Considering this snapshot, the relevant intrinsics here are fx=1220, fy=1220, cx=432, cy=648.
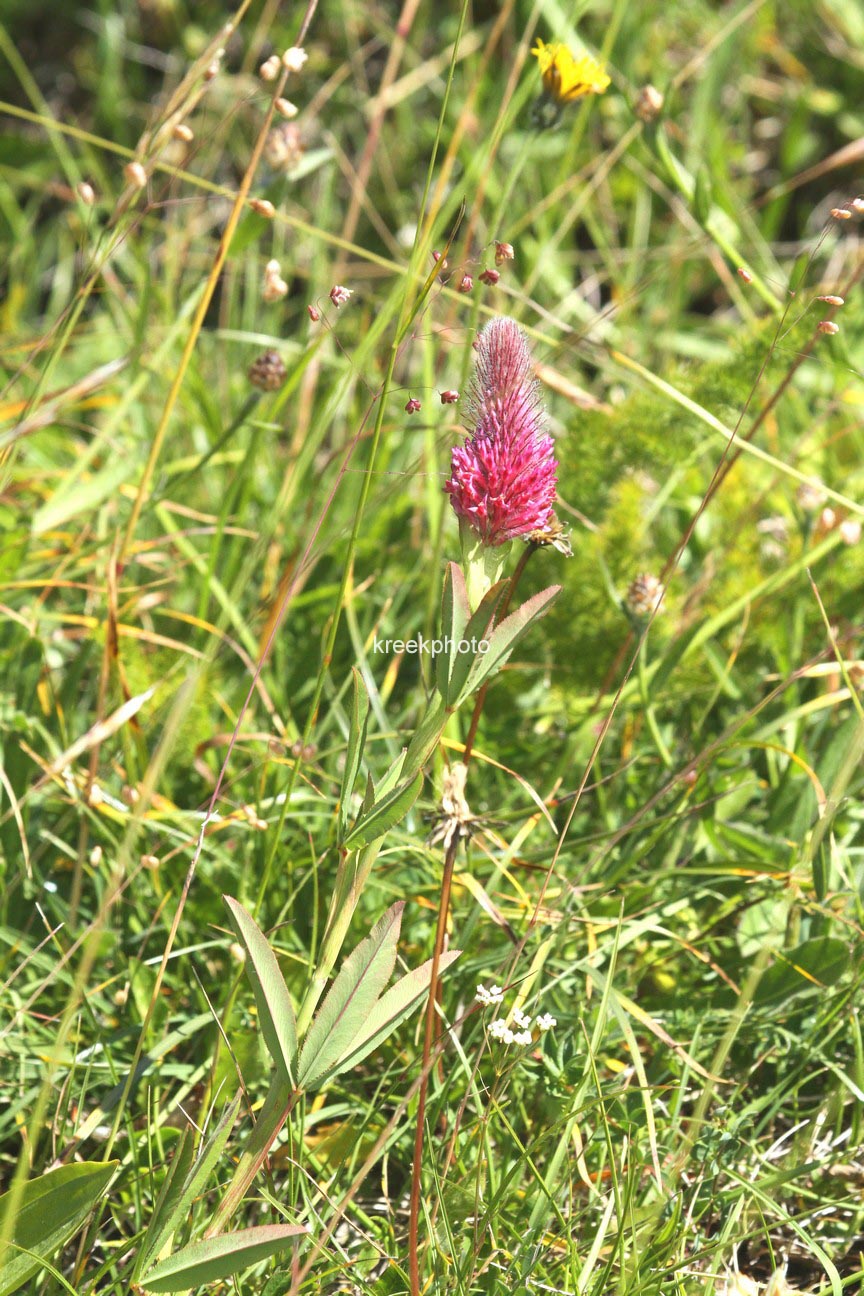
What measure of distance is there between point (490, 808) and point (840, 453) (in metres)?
1.09

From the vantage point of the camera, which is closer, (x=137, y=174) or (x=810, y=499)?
(x=137, y=174)

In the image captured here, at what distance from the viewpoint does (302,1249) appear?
1024 millimetres

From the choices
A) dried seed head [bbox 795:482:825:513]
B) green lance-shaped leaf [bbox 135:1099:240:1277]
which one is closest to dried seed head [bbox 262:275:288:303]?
dried seed head [bbox 795:482:825:513]

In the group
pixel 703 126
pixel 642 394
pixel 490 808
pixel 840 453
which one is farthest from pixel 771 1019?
pixel 703 126

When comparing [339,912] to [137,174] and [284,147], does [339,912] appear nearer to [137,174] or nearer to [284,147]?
[137,174]

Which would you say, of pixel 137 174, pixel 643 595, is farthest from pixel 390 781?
pixel 137 174

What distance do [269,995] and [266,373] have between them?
3.11 ft

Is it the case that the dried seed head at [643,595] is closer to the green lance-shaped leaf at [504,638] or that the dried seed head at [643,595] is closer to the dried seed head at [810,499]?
the dried seed head at [810,499]

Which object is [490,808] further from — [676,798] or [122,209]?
[122,209]

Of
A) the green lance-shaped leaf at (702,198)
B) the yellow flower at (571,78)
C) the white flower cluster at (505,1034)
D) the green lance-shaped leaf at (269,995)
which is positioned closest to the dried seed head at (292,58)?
the yellow flower at (571,78)

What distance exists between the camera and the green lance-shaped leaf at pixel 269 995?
2.89ft

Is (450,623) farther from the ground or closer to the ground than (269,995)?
farther from the ground

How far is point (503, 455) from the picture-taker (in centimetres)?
87

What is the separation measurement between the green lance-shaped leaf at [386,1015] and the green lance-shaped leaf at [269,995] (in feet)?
0.11
